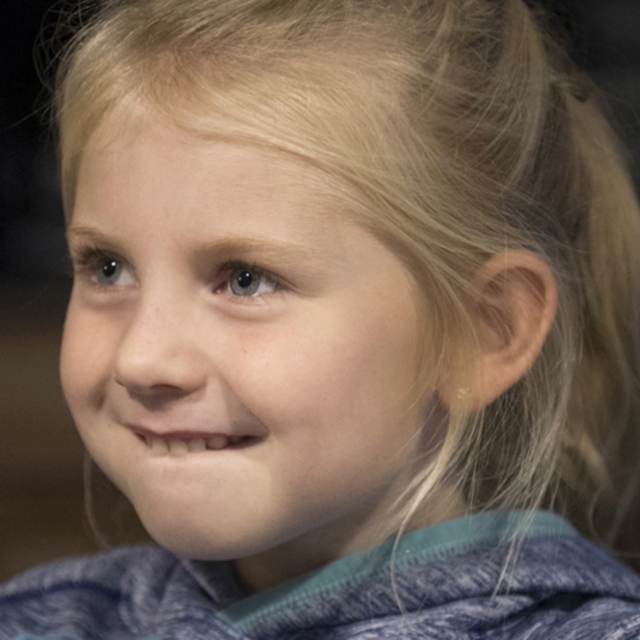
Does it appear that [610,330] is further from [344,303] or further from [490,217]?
[344,303]

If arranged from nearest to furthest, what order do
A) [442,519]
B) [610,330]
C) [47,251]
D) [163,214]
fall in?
[163,214] → [442,519] → [610,330] → [47,251]

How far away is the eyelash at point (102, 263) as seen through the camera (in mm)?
744

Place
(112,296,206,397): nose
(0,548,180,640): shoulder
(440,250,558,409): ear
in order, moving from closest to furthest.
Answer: (112,296,206,397): nose, (440,250,558,409): ear, (0,548,180,640): shoulder

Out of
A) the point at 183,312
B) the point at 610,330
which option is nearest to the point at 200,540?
the point at 183,312

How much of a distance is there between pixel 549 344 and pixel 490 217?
13cm

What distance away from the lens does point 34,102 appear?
1.01 metres

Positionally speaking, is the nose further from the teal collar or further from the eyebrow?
the teal collar

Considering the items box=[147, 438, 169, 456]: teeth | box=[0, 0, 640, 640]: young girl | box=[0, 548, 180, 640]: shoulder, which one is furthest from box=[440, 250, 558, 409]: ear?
box=[0, 548, 180, 640]: shoulder

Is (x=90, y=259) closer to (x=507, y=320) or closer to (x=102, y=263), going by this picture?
(x=102, y=263)

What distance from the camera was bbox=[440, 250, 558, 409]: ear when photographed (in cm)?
81

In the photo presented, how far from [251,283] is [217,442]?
0.12m

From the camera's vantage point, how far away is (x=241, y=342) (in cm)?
73

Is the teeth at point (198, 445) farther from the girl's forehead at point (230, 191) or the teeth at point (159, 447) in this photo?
the girl's forehead at point (230, 191)

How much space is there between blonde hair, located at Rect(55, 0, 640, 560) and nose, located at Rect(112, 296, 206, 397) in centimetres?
13
